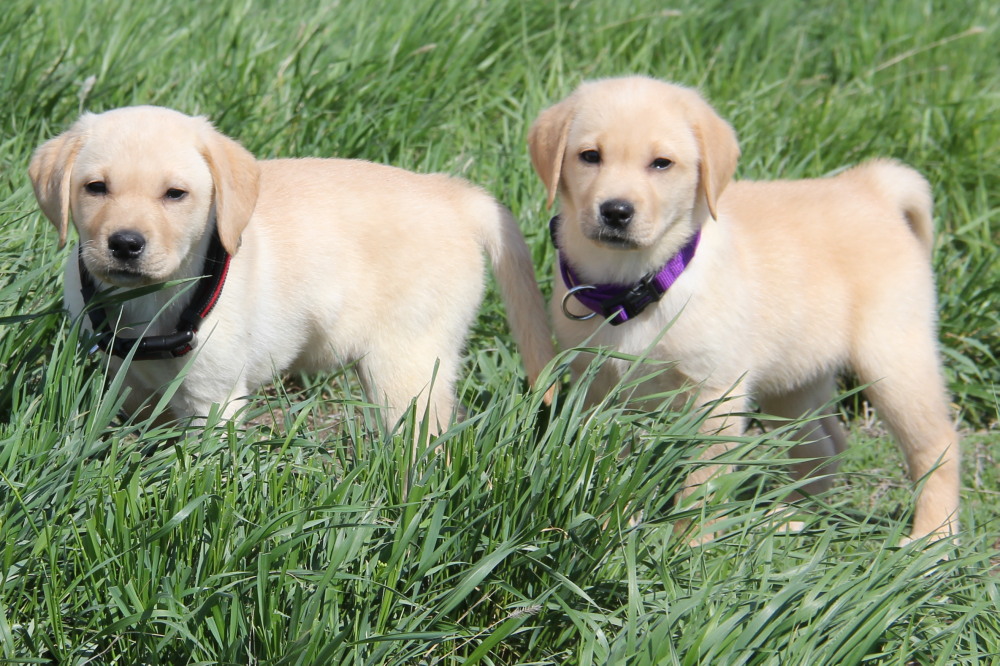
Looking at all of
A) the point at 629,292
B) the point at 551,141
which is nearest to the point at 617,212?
the point at 629,292

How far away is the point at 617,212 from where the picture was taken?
3270 millimetres

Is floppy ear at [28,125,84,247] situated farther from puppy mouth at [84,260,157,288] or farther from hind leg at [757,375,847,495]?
hind leg at [757,375,847,495]

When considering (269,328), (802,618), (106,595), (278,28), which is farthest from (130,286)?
(278,28)

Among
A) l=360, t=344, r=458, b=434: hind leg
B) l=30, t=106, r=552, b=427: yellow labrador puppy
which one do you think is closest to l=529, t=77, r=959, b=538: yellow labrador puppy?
l=30, t=106, r=552, b=427: yellow labrador puppy

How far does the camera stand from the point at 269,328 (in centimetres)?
334

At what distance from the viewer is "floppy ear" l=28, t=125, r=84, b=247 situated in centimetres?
301

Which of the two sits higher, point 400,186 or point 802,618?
point 400,186

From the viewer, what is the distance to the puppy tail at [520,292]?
11.5ft

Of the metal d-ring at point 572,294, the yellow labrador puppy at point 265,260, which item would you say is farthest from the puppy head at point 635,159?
the yellow labrador puppy at point 265,260

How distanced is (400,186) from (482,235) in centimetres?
30

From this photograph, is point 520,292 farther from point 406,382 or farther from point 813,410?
point 813,410

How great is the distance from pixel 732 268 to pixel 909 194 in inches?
37.5

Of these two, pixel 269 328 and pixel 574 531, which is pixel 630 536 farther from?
pixel 269 328

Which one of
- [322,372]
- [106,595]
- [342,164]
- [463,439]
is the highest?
[342,164]
